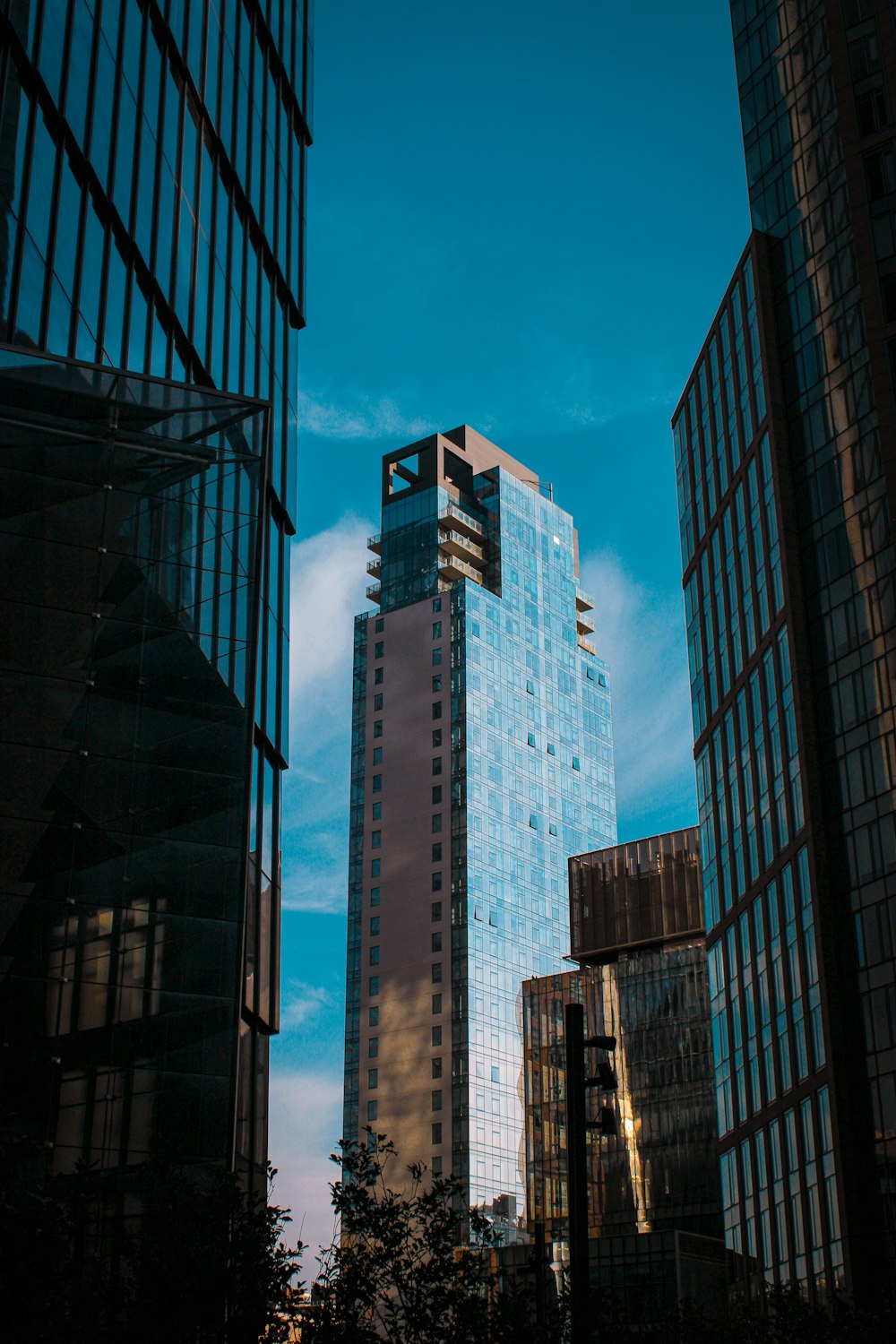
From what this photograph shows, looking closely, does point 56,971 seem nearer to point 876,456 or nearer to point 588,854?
point 876,456

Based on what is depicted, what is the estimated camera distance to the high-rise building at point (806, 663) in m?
57.0

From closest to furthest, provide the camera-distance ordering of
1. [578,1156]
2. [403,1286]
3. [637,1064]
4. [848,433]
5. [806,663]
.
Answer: [578,1156] → [403,1286] → [806,663] → [848,433] → [637,1064]

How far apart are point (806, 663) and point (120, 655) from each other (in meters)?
38.4

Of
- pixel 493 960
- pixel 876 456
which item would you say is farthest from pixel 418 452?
pixel 876 456

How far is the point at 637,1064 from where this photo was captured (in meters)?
107

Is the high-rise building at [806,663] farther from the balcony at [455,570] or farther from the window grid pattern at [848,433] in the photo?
the balcony at [455,570]

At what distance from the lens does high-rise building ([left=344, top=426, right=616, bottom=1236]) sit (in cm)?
13262

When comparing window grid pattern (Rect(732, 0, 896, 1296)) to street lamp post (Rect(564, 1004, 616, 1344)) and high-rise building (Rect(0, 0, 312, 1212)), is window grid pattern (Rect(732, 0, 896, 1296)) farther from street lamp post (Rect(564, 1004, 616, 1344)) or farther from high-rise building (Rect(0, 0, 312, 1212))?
street lamp post (Rect(564, 1004, 616, 1344))

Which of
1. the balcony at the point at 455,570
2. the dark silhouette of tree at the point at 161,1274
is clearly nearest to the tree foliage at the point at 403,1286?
the dark silhouette of tree at the point at 161,1274

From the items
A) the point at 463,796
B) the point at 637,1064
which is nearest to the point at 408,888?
the point at 463,796

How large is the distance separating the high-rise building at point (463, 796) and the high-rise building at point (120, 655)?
96.0m

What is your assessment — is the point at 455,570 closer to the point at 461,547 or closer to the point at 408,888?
the point at 461,547

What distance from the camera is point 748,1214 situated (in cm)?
6384

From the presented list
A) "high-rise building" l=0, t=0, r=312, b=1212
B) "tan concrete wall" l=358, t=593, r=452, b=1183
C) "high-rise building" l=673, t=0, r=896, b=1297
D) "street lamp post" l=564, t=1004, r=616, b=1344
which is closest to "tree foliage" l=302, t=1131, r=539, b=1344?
"street lamp post" l=564, t=1004, r=616, b=1344
